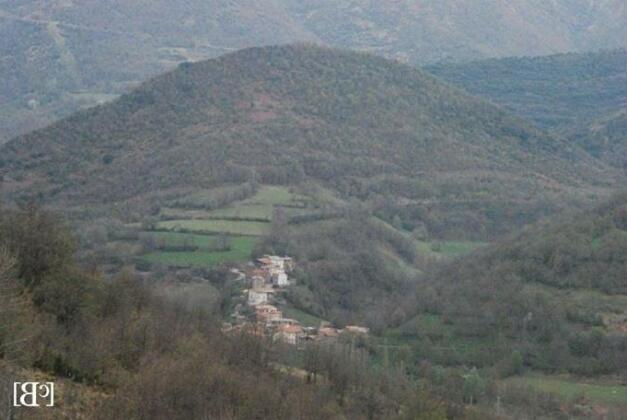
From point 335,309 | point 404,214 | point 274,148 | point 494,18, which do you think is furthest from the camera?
point 494,18

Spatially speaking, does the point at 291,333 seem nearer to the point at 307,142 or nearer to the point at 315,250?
the point at 315,250

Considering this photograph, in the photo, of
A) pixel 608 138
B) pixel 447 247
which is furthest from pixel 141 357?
pixel 608 138

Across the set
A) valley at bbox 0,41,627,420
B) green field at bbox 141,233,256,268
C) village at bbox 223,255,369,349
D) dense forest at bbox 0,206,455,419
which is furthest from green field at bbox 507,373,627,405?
green field at bbox 141,233,256,268

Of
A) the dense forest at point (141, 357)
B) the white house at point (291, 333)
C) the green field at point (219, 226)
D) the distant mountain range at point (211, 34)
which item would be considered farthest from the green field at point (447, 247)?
the distant mountain range at point (211, 34)

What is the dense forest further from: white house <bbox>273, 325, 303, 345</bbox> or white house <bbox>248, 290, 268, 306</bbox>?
white house <bbox>248, 290, 268, 306</bbox>

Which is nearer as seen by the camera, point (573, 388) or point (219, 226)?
point (573, 388)

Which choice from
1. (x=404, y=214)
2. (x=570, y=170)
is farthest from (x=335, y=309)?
(x=570, y=170)

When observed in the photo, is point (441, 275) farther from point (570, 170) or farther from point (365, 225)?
point (570, 170)
